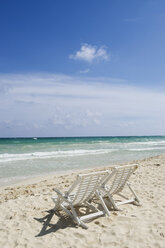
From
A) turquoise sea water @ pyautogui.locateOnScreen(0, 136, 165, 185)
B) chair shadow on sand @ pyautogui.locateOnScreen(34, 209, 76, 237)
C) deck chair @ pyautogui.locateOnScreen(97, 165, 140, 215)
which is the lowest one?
turquoise sea water @ pyautogui.locateOnScreen(0, 136, 165, 185)

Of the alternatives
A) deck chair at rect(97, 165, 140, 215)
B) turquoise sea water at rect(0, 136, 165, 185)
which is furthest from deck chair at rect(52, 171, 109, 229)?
turquoise sea water at rect(0, 136, 165, 185)

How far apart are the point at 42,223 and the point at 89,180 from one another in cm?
134

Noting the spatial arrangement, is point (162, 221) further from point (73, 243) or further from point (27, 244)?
point (27, 244)

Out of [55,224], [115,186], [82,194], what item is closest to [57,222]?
[55,224]

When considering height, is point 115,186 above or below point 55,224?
above

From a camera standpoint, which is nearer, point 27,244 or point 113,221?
point 27,244

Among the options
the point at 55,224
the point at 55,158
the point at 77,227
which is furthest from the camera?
the point at 55,158

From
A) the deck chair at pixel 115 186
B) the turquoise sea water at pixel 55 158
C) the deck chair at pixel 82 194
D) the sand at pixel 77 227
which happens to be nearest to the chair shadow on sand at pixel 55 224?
the sand at pixel 77 227

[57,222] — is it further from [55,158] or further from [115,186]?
[55,158]

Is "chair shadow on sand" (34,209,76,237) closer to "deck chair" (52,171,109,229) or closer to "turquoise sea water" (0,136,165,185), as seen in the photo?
"deck chair" (52,171,109,229)

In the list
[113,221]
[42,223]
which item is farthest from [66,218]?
[113,221]

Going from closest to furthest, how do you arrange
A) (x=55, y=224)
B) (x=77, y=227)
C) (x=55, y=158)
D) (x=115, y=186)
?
(x=77, y=227) < (x=55, y=224) < (x=115, y=186) < (x=55, y=158)

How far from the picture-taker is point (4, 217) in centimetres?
509

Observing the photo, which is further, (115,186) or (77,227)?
(115,186)
